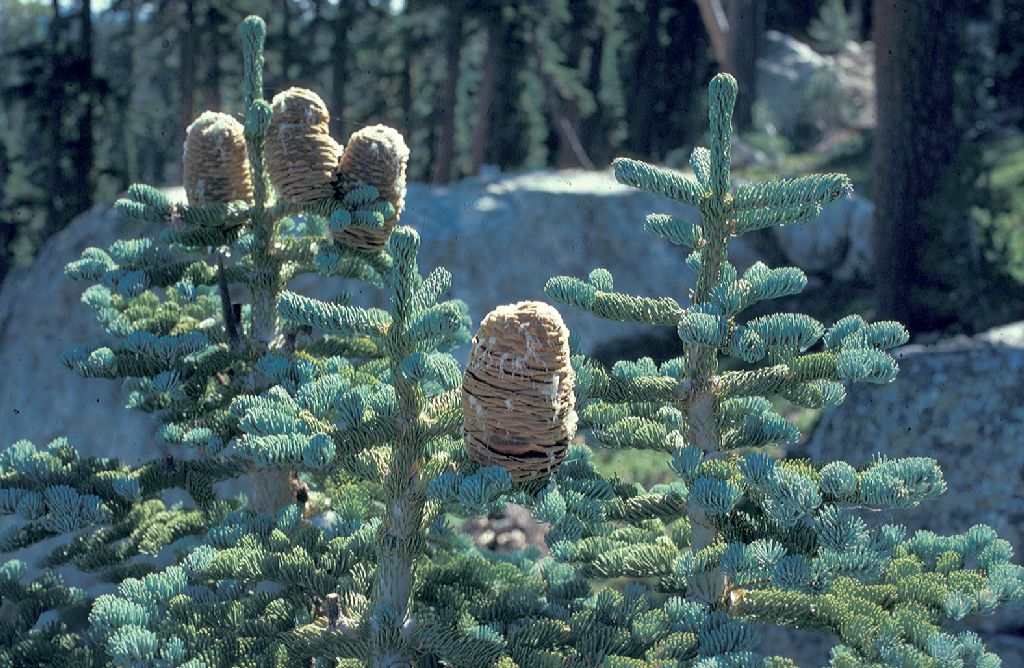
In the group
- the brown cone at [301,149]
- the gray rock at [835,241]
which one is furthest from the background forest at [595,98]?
the brown cone at [301,149]

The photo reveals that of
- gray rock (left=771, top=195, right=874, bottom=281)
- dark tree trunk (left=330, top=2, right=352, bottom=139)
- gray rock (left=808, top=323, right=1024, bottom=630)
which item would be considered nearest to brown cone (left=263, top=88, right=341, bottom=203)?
gray rock (left=808, top=323, right=1024, bottom=630)

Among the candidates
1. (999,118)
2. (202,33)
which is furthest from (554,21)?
(999,118)

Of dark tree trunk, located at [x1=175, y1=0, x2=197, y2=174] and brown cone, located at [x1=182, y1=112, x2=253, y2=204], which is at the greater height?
dark tree trunk, located at [x1=175, y1=0, x2=197, y2=174]

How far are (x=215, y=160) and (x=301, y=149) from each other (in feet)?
1.61

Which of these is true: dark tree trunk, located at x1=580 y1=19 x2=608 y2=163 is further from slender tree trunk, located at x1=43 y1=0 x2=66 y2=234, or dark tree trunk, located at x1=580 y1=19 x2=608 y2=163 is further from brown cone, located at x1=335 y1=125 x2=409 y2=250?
brown cone, located at x1=335 y1=125 x2=409 y2=250

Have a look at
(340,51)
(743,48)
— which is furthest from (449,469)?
(743,48)

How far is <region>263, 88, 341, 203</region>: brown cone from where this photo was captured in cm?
426

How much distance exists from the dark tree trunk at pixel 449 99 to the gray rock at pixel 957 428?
1050 centimetres

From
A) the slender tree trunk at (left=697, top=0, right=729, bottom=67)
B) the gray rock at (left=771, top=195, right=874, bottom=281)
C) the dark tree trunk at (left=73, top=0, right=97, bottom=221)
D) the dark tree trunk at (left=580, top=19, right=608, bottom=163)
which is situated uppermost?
the slender tree trunk at (left=697, top=0, right=729, bottom=67)

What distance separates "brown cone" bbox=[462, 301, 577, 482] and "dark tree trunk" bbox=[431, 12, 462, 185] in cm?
1427

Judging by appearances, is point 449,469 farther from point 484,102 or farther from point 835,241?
point 484,102

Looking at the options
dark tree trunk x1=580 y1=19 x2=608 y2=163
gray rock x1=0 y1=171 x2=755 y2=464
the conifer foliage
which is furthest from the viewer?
dark tree trunk x1=580 y1=19 x2=608 y2=163

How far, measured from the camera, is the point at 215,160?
4523 mm

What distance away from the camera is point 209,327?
470 cm
